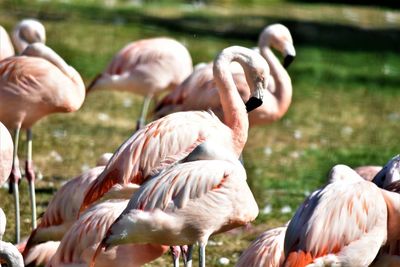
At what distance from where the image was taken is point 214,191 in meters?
4.27

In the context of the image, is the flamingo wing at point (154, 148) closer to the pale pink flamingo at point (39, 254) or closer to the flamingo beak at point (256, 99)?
the flamingo beak at point (256, 99)

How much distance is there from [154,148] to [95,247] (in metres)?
0.64

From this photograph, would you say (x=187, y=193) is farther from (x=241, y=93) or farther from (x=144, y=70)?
(x=144, y=70)

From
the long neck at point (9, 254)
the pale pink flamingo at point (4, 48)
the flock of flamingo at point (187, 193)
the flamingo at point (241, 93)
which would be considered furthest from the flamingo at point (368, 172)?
the pale pink flamingo at point (4, 48)

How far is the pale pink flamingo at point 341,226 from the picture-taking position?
4070 millimetres

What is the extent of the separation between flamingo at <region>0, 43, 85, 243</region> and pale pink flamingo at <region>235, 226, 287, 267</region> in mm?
1824

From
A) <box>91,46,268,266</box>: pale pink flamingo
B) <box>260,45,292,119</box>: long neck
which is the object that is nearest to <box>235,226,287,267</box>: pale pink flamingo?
<box>91,46,268,266</box>: pale pink flamingo

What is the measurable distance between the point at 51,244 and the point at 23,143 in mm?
2867

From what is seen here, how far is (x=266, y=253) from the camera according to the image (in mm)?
4512

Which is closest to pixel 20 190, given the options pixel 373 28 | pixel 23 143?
pixel 23 143

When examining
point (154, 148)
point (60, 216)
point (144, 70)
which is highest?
point (154, 148)

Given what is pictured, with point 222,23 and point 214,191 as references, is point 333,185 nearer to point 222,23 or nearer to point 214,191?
point 214,191

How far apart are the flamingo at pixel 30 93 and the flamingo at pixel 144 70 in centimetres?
160

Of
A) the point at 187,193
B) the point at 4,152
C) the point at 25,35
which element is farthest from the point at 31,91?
the point at 187,193
